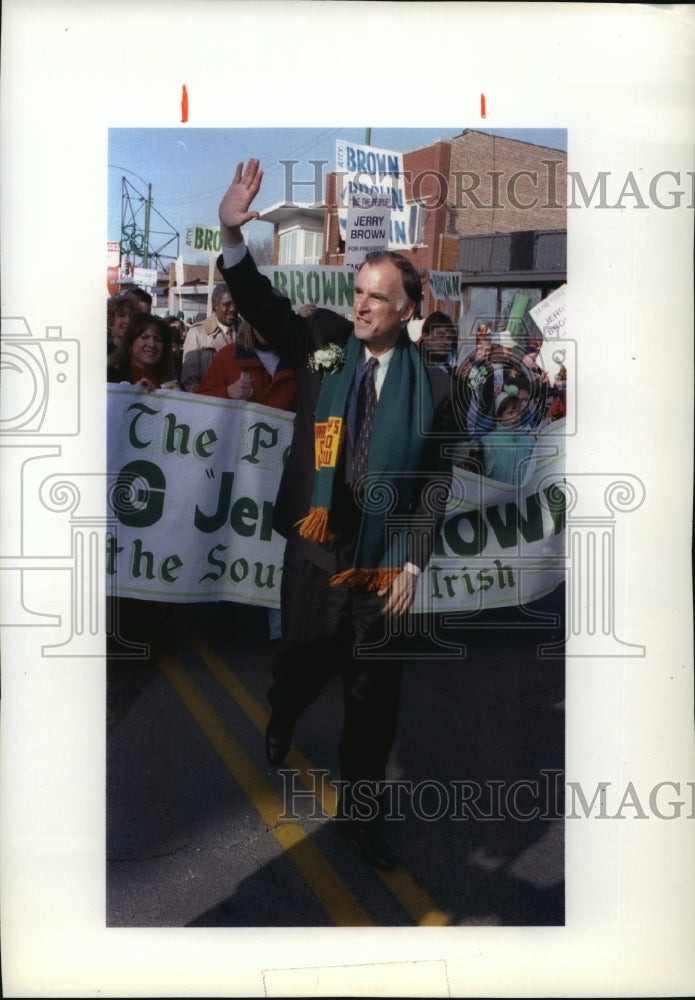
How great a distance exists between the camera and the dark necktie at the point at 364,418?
353 cm

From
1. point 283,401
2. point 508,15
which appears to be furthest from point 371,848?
point 508,15

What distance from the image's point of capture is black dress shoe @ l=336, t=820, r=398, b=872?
3.58 meters

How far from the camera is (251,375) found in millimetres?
3570

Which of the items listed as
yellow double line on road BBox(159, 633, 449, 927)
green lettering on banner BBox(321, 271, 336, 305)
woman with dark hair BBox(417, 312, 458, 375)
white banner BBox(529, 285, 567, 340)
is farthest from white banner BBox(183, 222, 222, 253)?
yellow double line on road BBox(159, 633, 449, 927)

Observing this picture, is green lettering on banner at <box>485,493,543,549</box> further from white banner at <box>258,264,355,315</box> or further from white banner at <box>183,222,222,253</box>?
white banner at <box>183,222,222,253</box>

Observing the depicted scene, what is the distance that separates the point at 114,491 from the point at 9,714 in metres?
0.91

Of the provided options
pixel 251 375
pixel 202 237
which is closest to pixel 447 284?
pixel 251 375

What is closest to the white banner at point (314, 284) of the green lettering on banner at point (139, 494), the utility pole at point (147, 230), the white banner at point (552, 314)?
the utility pole at point (147, 230)

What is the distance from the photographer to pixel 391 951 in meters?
3.56

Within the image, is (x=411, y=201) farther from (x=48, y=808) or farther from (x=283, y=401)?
(x=48, y=808)

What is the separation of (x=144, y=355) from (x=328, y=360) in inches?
26.1

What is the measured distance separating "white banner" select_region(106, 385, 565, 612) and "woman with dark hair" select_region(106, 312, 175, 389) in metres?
0.05

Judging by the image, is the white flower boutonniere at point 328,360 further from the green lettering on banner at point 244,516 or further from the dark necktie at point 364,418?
the green lettering on banner at point 244,516

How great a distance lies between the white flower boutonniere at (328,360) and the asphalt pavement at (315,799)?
1.01 m
